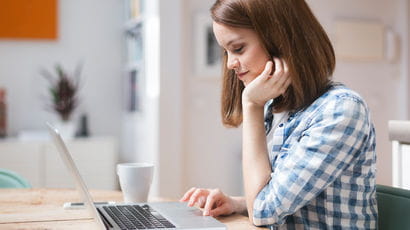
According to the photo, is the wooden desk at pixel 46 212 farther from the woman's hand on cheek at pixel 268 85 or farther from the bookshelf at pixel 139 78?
the bookshelf at pixel 139 78

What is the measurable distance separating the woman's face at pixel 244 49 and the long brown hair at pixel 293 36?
17mm

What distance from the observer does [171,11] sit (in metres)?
3.89

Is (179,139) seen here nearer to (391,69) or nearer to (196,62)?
(196,62)

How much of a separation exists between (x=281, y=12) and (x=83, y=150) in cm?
295

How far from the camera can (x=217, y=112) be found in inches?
162

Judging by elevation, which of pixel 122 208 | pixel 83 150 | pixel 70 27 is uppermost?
pixel 70 27

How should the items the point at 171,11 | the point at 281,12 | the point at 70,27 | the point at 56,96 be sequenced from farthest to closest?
the point at 70,27 < the point at 56,96 < the point at 171,11 < the point at 281,12

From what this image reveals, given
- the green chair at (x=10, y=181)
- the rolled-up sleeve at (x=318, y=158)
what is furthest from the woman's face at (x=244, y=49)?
the green chair at (x=10, y=181)

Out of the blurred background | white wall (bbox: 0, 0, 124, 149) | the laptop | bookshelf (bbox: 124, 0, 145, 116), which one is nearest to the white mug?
the laptop

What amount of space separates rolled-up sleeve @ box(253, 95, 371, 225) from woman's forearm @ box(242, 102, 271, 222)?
5cm

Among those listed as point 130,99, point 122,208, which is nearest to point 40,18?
point 130,99

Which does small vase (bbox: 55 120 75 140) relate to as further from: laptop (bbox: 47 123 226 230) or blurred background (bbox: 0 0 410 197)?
laptop (bbox: 47 123 226 230)

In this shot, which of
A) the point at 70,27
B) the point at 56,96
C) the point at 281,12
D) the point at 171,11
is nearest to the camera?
the point at 281,12

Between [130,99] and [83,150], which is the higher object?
[130,99]
